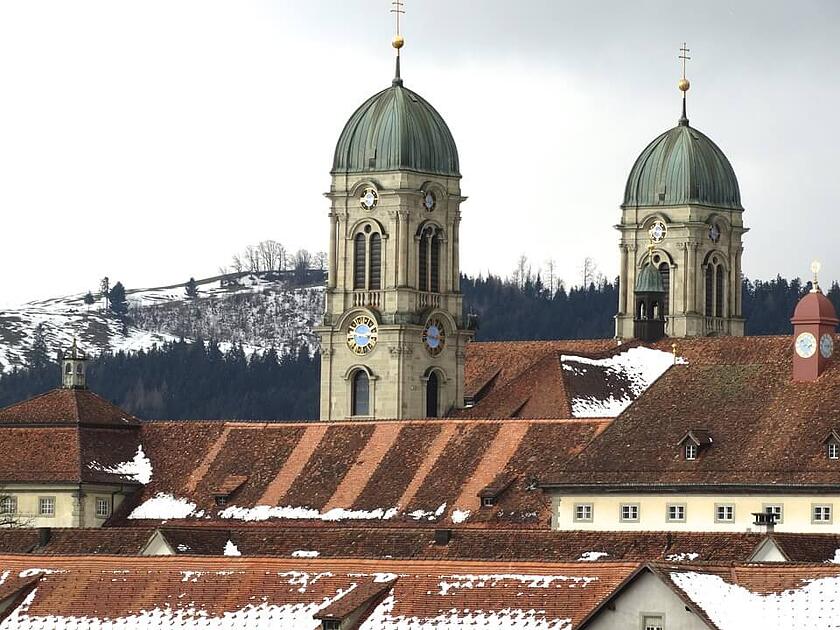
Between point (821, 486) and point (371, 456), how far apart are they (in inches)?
995

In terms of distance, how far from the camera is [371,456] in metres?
135

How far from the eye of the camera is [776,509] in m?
116

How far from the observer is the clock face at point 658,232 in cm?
18712

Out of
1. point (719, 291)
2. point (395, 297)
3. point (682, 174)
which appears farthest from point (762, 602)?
point (719, 291)

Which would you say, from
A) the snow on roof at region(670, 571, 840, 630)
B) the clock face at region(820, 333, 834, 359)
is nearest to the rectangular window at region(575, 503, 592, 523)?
the clock face at region(820, 333, 834, 359)

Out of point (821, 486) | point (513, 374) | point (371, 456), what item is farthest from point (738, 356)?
point (821, 486)

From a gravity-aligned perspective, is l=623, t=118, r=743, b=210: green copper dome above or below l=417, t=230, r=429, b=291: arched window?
above

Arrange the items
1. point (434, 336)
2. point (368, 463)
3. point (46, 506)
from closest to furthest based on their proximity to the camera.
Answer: point (368, 463)
point (46, 506)
point (434, 336)

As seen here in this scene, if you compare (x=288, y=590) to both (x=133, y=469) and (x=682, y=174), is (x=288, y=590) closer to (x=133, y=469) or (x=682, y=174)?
(x=133, y=469)

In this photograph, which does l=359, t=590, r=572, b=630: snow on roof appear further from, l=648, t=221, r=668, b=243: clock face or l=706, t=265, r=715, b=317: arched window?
l=648, t=221, r=668, b=243: clock face

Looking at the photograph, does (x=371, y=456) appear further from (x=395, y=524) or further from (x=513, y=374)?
(x=513, y=374)

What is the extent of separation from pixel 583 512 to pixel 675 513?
360cm

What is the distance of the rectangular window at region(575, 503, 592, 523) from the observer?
395ft

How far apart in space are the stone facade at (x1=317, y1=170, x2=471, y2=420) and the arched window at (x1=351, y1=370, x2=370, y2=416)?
0.27 m
